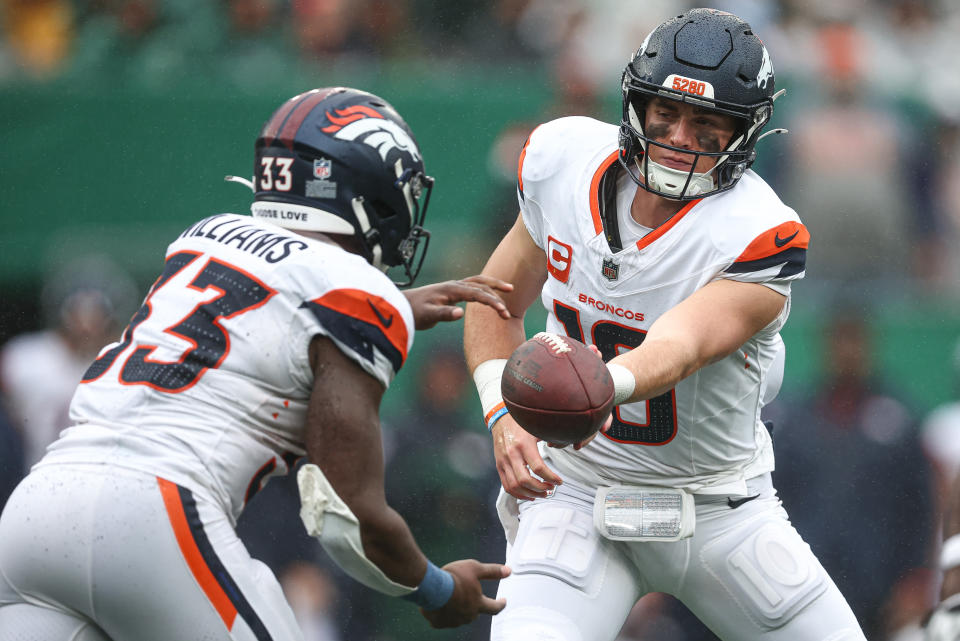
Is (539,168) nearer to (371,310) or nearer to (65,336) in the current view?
(371,310)

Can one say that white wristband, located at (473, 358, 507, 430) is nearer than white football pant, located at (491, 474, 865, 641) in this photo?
No

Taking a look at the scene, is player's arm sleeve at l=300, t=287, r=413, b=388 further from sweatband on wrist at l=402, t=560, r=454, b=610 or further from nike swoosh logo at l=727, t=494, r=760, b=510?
nike swoosh logo at l=727, t=494, r=760, b=510

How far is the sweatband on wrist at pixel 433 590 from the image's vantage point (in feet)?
8.59

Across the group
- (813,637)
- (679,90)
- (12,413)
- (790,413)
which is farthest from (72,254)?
(813,637)

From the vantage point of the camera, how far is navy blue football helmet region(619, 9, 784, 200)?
2.96m

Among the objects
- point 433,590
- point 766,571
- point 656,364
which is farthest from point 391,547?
point 766,571

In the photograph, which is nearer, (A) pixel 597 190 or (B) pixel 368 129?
(B) pixel 368 129

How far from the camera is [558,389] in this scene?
2410 mm

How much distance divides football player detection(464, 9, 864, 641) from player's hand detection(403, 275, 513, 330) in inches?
16.1

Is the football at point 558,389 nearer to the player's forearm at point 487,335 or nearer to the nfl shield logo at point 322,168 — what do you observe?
the nfl shield logo at point 322,168

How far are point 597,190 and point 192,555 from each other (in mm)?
1379

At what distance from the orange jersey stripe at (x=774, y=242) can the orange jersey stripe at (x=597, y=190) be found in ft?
1.25

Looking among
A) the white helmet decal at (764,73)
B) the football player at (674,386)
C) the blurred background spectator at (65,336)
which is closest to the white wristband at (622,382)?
the football player at (674,386)

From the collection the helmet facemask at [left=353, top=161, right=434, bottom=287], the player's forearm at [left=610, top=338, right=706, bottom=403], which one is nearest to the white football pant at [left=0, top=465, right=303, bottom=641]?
the helmet facemask at [left=353, top=161, right=434, bottom=287]
